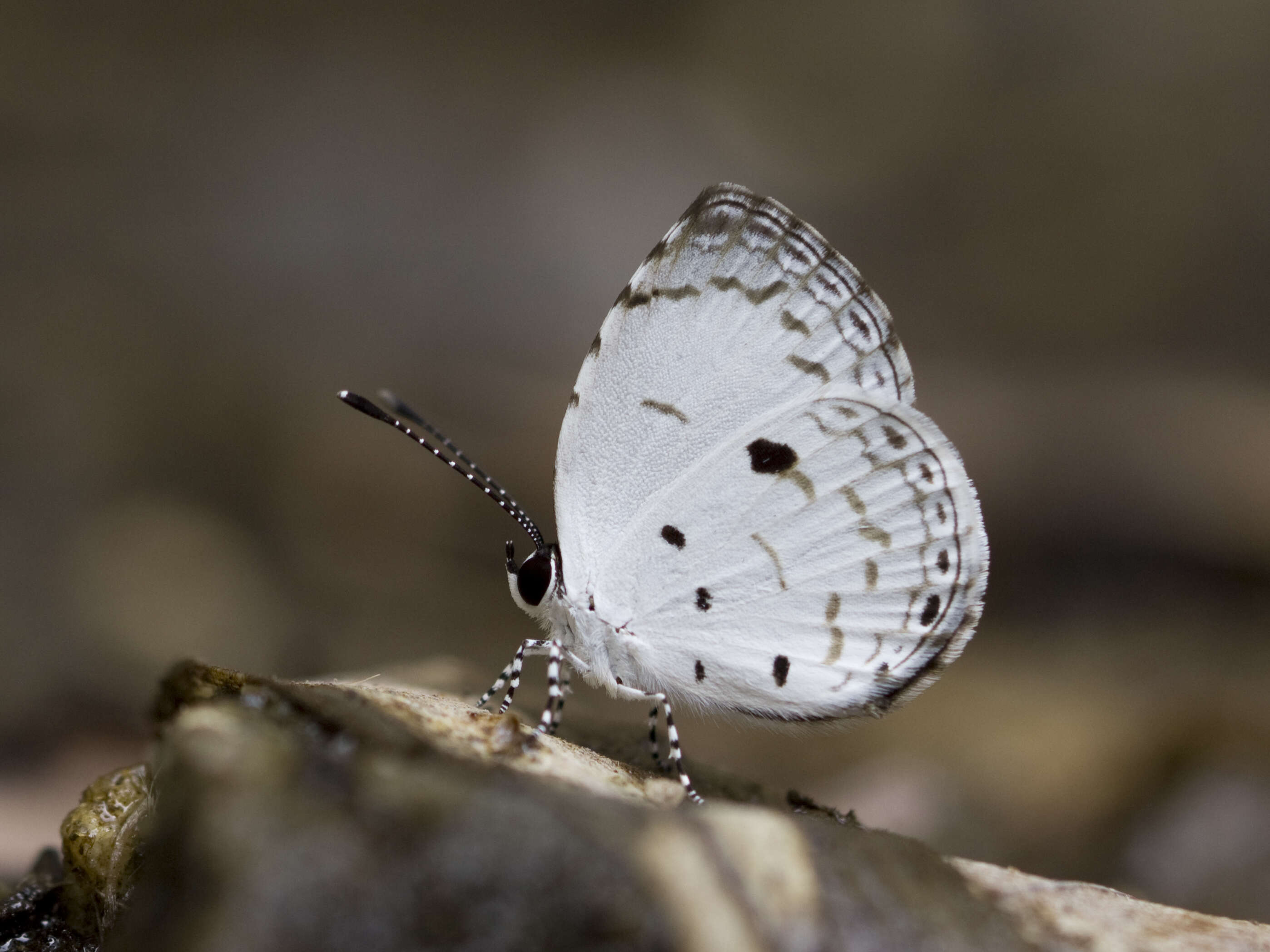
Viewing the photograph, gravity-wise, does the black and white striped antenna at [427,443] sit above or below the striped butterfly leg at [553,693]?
above

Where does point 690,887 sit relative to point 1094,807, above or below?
below

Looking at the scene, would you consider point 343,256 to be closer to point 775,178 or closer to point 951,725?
point 775,178

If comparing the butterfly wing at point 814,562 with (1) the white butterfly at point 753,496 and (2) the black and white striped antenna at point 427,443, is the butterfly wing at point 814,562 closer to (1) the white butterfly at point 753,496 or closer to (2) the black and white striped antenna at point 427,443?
(1) the white butterfly at point 753,496

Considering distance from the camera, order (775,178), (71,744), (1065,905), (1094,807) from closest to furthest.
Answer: (1065,905) → (71,744) → (1094,807) → (775,178)

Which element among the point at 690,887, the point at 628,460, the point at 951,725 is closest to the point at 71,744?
the point at 628,460

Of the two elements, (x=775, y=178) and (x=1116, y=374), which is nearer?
(x=1116, y=374)

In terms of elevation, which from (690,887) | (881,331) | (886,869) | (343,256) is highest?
(343,256)

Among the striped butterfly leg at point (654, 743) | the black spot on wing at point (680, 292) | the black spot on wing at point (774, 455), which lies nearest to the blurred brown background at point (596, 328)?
the striped butterfly leg at point (654, 743)

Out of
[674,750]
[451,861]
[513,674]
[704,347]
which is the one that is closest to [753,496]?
[704,347]
